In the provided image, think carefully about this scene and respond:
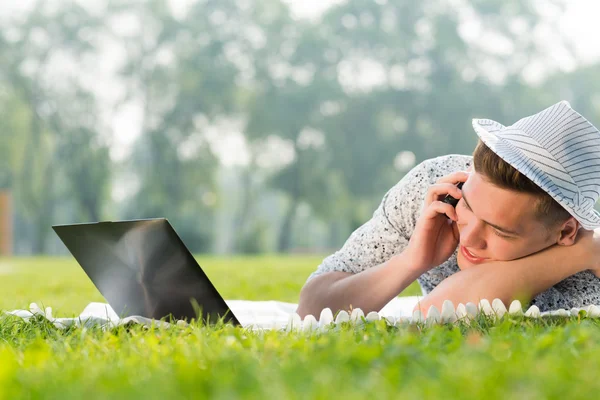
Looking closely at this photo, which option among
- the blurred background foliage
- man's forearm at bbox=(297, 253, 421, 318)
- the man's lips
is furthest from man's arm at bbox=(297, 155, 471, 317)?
the blurred background foliage

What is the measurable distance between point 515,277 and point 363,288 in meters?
0.70

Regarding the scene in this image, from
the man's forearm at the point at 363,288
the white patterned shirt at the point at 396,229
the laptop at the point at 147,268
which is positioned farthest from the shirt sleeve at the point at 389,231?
the laptop at the point at 147,268

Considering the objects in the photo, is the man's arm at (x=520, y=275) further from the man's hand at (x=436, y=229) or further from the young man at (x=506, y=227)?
the man's hand at (x=436, y=229)

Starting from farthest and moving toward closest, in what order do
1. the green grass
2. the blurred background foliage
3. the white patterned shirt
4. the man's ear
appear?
the blurred background foliage, the white patterned shirt, the man's ear, the green grass

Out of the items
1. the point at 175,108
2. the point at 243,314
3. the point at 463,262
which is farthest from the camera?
the point at 175,108

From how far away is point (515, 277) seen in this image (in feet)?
9.48

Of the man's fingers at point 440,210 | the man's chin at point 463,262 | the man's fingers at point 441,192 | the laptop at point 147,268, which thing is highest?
the laptop at point 147,268

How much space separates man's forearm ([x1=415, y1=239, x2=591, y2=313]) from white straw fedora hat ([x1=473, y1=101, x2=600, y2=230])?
0.72ft

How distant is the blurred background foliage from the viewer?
86.0 feet

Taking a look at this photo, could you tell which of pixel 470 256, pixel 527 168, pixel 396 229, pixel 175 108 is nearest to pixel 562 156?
pixel 527 168

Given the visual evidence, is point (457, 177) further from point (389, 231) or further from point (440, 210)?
point (389, 231)

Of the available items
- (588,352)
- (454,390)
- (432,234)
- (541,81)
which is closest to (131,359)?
(454,390)

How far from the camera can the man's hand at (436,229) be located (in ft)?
9.64

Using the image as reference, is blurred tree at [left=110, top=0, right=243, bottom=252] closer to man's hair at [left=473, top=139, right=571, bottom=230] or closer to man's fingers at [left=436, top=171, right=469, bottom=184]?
man's fingers at [left=436, top=171, right=469, bottom=184]
